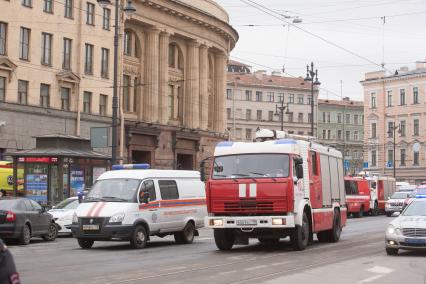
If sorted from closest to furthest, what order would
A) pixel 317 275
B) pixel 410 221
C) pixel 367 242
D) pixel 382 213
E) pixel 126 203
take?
pixel 317 275 < pixel 410 221 < pixel 126 203 < pixel 367 242 < pixel 382 213

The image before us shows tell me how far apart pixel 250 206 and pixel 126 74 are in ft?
131

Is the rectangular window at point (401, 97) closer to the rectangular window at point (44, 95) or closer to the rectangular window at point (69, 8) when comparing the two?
the rectangular window at point (69, 8)

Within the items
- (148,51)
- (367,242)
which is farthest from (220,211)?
(148,51)

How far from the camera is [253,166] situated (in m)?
19.0

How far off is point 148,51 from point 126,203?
38490 millimetres

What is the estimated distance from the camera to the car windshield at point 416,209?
18.7 metres

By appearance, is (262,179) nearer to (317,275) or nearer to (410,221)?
(410,221)

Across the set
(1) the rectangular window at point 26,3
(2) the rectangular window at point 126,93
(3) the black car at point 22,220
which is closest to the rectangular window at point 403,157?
(2) the rectangular window at point 126,93

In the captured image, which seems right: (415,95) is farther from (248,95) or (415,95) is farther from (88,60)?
(88,60)

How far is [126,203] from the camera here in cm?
2102

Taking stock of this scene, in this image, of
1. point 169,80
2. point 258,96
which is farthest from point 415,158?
point 169,80

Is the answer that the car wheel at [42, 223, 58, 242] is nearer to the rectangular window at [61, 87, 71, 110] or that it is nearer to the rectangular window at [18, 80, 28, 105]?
the rectangular window at [18, 80, 28, 105]

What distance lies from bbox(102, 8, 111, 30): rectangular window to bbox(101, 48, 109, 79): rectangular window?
1589mm

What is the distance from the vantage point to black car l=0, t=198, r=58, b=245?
22.6 m
